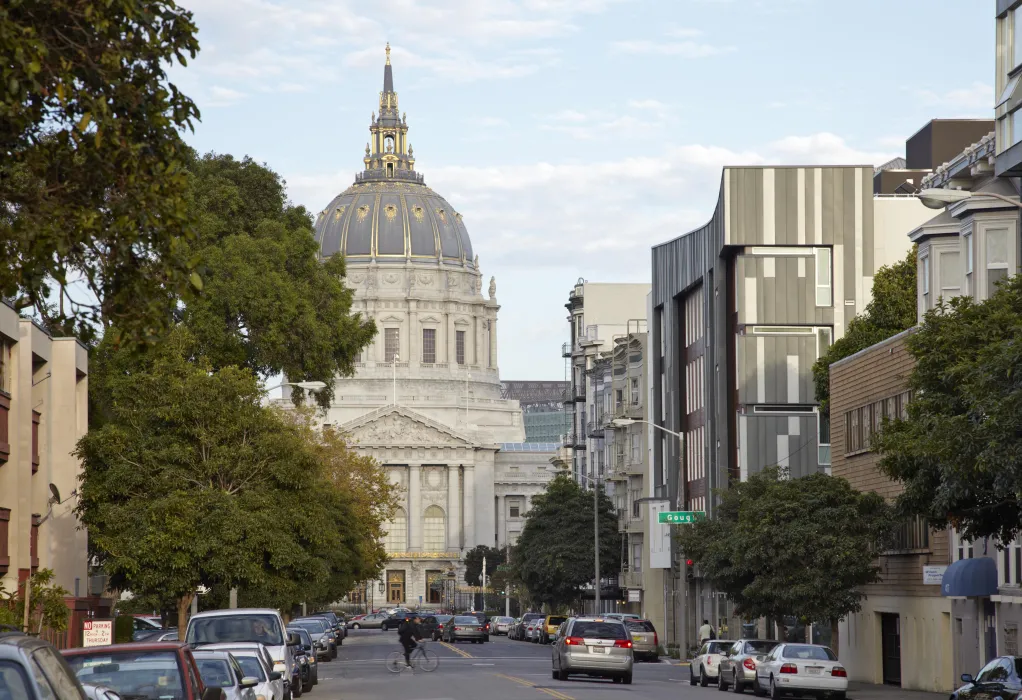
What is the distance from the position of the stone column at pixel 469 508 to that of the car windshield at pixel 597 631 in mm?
143442

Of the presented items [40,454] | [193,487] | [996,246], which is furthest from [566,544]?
[996,246]

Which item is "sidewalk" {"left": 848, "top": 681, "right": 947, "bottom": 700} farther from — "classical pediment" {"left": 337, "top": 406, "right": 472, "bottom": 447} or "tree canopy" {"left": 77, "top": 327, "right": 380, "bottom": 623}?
"classical pediment" {"left": 337, "top": 406, "right": 472, "bottom": 447}

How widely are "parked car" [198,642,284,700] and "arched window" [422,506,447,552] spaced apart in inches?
6366

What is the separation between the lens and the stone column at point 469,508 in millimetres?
184875

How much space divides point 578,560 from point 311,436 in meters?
28.0

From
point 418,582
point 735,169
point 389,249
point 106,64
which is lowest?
point 418,582

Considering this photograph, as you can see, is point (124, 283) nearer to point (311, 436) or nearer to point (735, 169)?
point (735, 169)

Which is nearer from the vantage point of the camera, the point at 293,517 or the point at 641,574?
the point at 293,517

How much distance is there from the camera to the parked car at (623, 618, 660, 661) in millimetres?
62750

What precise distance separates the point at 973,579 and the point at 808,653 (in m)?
3.88

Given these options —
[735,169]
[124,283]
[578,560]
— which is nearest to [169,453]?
[124,283]

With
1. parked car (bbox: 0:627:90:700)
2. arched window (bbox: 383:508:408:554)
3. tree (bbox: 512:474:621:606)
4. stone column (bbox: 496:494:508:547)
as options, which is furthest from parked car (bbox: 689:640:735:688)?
stone column (bbox: 496:494:508:547)

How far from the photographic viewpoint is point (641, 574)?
86.2m

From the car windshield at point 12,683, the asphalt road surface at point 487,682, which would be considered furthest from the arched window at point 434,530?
the car windshield at point 12,683
